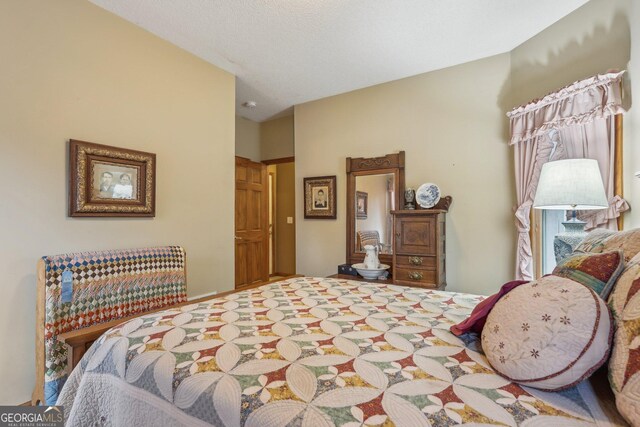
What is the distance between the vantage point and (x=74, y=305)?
1751 mm

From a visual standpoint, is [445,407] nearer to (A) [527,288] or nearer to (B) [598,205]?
(A) [527,288]

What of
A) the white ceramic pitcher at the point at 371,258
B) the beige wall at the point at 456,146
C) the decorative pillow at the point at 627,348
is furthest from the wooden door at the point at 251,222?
the decorative pillow at the point at 627,348

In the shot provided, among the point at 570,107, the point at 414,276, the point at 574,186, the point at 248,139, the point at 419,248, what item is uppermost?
the point at 248,139

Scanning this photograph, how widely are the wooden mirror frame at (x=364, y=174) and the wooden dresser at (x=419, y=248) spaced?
323 mm

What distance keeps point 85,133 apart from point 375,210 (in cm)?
265

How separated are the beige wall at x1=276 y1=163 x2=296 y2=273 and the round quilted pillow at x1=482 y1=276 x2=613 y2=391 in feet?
15.5

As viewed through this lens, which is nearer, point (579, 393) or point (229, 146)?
point (579, 393)

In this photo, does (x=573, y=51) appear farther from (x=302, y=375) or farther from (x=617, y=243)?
(x=302, y=375)

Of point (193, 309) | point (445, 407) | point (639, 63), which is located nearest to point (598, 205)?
point (639, 63)

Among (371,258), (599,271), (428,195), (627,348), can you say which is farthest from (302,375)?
(428,195)

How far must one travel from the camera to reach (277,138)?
4.51 metres

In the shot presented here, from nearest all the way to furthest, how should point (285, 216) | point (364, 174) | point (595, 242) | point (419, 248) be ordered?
point (595, 242) < point (419, 248) < point (364, 174) < point (285, 216)

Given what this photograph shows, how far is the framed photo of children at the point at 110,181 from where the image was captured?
2008 mm

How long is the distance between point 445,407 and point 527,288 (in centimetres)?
48
